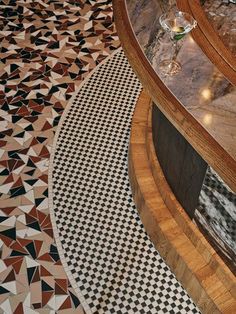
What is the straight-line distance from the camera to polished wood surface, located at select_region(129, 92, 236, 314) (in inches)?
120

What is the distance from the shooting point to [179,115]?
2439 mm

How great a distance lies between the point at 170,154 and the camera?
10.8 ft

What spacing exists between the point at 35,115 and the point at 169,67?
2355mm

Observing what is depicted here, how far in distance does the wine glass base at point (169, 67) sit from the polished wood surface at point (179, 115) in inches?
2.0

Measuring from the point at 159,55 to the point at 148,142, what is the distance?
107 cm

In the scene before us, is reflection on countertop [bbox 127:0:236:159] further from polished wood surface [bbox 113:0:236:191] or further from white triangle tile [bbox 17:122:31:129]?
white triangle tile [bbox 17:122:31:129]

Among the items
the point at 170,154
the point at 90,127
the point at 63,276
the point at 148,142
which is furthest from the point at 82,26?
the point at 63,276

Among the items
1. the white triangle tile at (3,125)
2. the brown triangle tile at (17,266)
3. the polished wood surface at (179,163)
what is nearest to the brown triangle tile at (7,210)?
the brown triangle tile at (17,266)

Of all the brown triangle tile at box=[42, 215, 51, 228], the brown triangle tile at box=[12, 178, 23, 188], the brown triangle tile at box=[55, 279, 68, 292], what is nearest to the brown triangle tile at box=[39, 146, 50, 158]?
the brown triangle tile at box=[12, 178, 23, 188]

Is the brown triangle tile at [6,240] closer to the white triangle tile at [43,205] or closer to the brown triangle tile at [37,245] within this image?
the brown triangle tile at [37,245]

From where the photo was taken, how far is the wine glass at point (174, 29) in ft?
8.79

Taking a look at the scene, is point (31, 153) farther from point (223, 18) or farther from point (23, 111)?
point (223, 18)

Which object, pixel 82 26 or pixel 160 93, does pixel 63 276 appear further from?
pixel 82 26

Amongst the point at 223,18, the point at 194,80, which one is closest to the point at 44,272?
the point at 194,80
